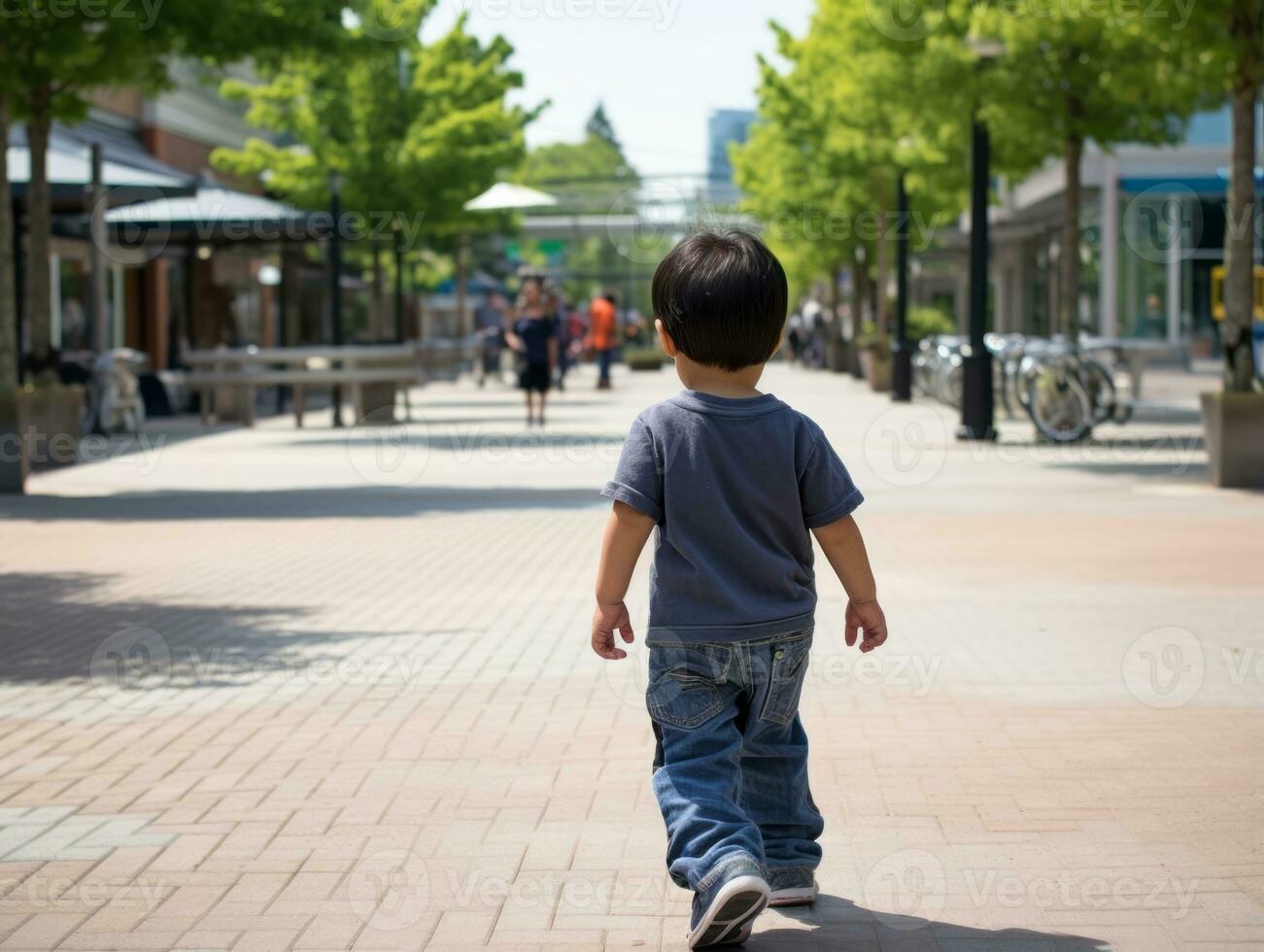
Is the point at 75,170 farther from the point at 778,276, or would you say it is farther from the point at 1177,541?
the point at 778,276

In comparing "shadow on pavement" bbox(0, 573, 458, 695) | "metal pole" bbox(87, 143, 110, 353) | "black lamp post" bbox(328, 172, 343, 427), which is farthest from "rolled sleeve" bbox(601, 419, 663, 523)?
"black lamp post" bbox(328, 172, 343, 427)

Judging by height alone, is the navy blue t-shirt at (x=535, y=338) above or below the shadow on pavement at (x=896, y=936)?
above

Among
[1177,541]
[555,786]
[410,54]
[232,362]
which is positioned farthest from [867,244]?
[555,786]

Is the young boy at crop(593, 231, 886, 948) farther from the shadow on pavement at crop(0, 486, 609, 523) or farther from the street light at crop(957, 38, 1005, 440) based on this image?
the street light at crop(957, 38, 1005, 440)

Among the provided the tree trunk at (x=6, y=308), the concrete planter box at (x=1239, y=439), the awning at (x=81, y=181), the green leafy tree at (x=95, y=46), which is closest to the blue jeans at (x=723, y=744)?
the concrete planter box at (x=1239, y=439)

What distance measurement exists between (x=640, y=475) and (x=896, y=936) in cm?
116

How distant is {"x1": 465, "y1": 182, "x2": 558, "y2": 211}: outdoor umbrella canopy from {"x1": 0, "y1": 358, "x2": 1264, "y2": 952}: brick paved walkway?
21.3 meters

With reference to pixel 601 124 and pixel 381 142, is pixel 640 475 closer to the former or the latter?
pixel 381 142

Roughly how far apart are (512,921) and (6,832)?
5.36ft

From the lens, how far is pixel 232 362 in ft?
82.7

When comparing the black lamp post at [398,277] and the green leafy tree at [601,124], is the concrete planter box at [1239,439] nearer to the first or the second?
the black lamp post at [398,277]

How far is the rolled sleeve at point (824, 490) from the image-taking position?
429 centimetres

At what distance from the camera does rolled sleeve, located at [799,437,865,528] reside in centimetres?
429

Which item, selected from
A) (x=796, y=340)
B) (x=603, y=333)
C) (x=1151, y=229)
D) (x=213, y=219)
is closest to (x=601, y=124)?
(x=796, y=340)
